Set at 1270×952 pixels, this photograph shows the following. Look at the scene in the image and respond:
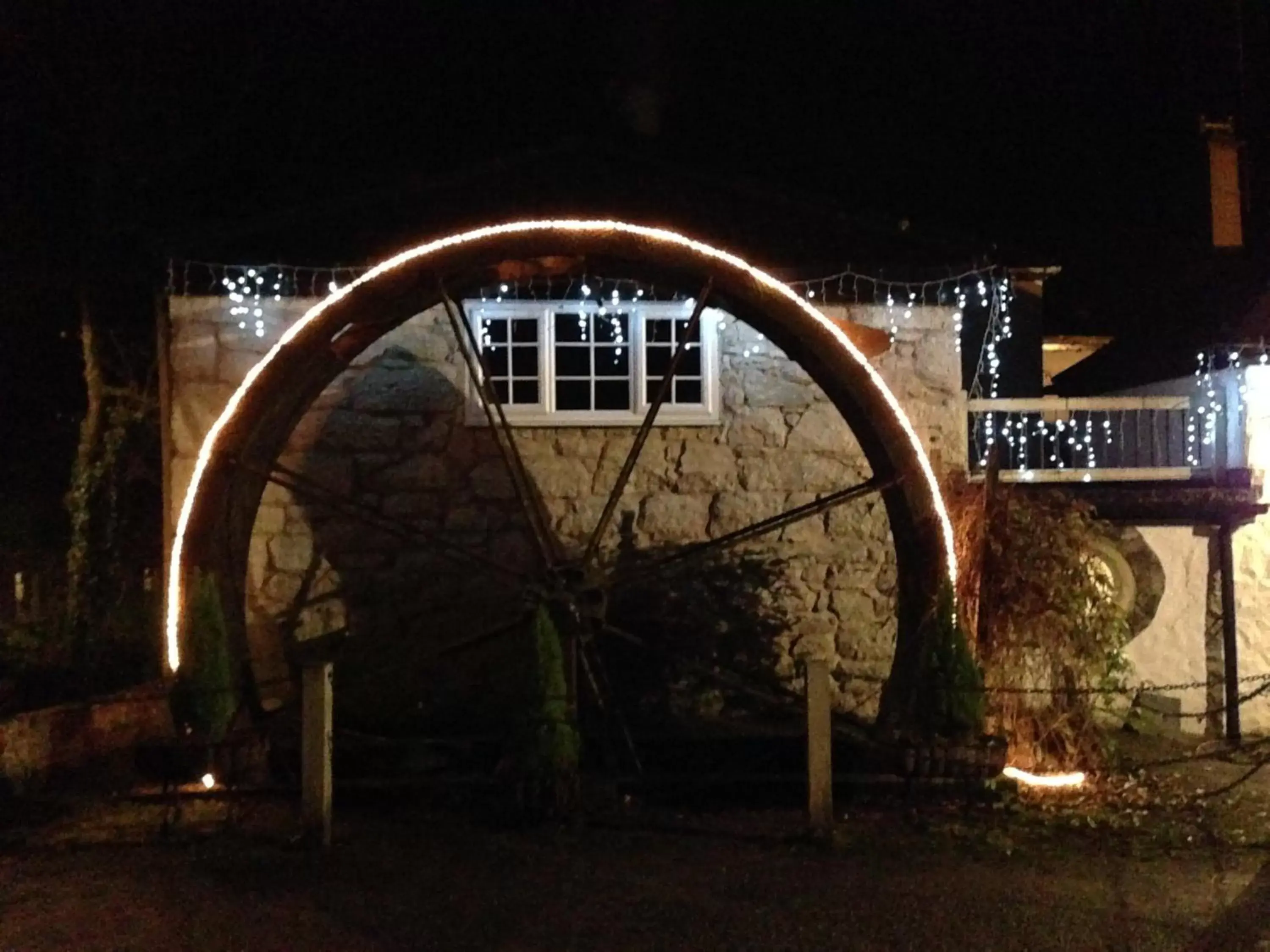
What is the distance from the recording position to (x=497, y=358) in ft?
29.5

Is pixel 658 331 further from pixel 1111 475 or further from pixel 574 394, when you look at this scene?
pixel 1111 475

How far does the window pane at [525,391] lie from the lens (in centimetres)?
894

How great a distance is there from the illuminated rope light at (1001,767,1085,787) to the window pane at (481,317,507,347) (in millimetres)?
4485

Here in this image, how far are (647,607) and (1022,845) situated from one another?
322 cm

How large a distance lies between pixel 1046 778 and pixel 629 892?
313 centimetres

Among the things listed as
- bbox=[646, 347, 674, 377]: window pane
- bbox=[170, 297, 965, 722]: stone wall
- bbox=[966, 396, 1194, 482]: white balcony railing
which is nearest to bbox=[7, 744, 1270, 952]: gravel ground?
bbox=[170, 297, 965, 722]: stone wall

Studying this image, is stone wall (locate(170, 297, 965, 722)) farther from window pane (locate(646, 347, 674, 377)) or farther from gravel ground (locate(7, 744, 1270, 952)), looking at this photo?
gravel ground (locate(7, 744, 1270, 952))

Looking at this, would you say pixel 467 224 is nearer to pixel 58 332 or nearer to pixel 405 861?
pixel 405 861

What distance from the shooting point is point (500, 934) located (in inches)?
194

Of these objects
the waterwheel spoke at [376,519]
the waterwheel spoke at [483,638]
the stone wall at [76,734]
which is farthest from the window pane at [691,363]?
the stone wall at [76,734]

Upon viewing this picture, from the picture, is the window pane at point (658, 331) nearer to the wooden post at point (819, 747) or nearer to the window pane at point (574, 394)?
the window pane at point (574, 394)

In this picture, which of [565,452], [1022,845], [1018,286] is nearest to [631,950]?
[1022,845]

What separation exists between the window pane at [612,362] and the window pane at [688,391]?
40 centimetres

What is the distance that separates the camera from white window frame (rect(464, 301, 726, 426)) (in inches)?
344
